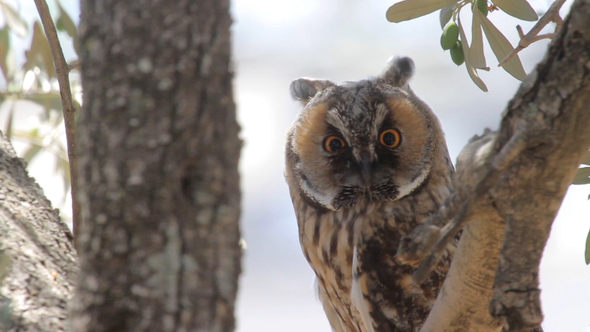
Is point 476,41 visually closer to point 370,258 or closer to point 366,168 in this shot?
point 366,168

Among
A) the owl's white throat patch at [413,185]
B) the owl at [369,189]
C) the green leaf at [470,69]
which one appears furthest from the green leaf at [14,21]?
the green leaf at [470,69]

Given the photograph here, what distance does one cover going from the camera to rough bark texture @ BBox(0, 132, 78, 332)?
55.3 inches

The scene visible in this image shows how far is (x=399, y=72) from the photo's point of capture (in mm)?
2418

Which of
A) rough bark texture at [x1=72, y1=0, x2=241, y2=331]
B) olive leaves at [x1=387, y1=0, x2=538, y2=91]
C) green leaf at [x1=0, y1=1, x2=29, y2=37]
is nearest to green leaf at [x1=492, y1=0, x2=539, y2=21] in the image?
olive leaves at [x1=387, y1=0, x2=538, y2=91]

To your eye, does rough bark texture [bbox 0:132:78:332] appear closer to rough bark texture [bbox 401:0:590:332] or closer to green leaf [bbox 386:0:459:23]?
rough bark texture [bbox 401:0:590:332]

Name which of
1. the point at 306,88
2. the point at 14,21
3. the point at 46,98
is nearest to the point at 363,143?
the point at 306,88

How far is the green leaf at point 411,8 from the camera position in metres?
1.85

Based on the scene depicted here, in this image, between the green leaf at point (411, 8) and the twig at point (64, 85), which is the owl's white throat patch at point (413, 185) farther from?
the twig at point (64, 85)

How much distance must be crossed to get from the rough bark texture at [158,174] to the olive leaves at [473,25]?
1.08 m

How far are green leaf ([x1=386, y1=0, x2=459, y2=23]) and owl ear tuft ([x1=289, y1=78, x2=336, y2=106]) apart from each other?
68cm

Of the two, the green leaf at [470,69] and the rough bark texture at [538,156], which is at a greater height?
the green leaf at [470,69]

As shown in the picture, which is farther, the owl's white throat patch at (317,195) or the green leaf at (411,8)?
the owl's white throat patch at (317,195)

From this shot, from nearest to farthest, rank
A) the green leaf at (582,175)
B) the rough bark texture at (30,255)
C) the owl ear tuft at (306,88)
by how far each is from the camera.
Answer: the rough bark texture at (30,255)
the green leaf at (582,175)
the owl ear tuft at (306,88)

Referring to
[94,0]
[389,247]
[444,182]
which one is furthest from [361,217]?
A: [94,0]
